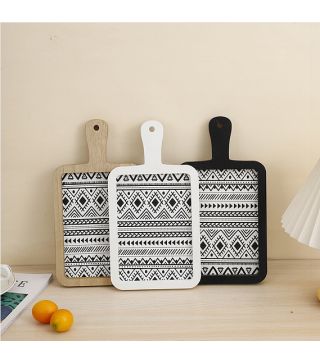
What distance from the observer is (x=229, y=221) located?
0.86 meters

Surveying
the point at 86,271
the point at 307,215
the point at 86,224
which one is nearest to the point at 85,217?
the point at 86,224

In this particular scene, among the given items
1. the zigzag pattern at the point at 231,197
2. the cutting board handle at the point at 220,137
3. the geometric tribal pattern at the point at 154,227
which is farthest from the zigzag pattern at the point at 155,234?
the cutting board handle at the point at 220,137

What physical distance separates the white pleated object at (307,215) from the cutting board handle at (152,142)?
340 millimetres

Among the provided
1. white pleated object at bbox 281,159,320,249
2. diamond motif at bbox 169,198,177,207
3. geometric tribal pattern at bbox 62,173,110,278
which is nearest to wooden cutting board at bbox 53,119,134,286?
geometric tribal pattern at bbox 62,173,110,278

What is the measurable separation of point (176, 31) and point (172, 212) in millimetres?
482

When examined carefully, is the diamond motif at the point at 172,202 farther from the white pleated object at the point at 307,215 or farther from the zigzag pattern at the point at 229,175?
the white pleated object at the point at 307,215

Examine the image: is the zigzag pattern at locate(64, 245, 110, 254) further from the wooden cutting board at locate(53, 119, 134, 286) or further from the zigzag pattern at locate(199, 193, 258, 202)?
the zigzag pattern at locate(199, 193, 258, 202)

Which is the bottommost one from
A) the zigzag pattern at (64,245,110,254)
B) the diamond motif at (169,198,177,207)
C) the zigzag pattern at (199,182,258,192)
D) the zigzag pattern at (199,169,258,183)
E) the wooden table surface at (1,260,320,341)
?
the wooden table surface at (1,260,320,341)

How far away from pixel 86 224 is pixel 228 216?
37 centimetres

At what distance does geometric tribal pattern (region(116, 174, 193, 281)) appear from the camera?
2.76ft

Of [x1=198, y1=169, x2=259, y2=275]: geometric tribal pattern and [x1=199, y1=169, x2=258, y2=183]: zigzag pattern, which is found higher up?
[x1=199, y1=169, x2=258, y2=183]: zigzag pattern

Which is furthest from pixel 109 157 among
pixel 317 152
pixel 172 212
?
pixel 317 152

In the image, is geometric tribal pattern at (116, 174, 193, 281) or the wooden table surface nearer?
the wooden table surface

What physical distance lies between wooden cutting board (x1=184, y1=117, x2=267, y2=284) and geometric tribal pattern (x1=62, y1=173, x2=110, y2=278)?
25cm
